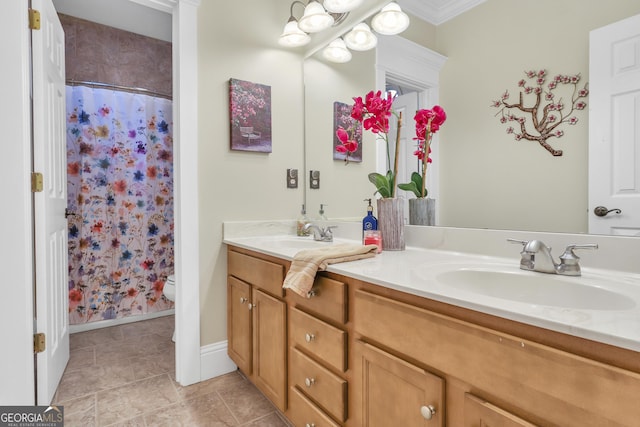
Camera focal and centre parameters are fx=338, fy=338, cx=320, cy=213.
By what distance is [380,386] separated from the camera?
92 centimetres

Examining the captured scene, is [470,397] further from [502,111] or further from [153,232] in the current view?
[153,232]

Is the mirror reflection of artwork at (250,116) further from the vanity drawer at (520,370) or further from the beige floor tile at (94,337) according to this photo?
the beige floor tile at (94,337)

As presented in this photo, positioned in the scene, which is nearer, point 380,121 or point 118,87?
point 380,121

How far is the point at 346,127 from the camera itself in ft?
6.61

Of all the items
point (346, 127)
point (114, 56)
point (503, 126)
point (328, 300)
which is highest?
point (114, 56)

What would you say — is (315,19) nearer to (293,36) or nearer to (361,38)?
(293,36)

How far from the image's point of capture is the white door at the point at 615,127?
93cm

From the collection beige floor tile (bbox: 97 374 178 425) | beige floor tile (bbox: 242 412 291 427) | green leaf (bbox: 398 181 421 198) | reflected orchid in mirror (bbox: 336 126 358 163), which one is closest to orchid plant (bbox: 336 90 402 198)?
green leaf (bbox: 398 181 421 198)

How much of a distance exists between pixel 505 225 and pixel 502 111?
1.35 ft

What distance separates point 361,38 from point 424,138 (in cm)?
80

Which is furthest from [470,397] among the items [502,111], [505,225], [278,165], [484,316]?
[278,165]

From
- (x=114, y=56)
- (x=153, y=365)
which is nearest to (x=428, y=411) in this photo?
(x=153, y=365)

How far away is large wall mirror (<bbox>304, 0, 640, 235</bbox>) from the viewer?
40.9 inches

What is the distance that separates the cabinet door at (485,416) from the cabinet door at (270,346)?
2.63 feet
